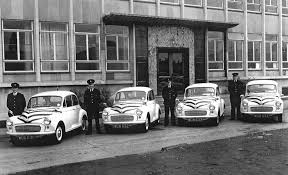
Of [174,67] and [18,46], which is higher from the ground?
[18,46]

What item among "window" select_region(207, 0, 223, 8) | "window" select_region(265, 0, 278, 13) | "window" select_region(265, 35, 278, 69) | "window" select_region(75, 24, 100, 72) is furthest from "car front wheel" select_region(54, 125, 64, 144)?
"window" select_region(265, 0, 278, 13)

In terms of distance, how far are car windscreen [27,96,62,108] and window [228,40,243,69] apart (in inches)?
641

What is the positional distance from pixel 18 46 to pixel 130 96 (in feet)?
23.4

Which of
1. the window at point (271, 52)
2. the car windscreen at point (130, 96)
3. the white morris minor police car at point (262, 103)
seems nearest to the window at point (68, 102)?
the car windscreen at point (130, 96)

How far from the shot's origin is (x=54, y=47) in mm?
19500

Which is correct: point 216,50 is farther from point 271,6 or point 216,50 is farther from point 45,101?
point 45,101

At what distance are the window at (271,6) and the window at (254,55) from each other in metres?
2.78

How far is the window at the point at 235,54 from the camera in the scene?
26.4 metres

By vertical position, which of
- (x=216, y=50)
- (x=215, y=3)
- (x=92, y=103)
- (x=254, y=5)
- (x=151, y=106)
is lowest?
(x=151, y=106)

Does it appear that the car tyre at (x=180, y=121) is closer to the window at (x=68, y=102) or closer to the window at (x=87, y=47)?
the window at (x=68, y=102)

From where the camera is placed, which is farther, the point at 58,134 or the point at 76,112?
the point at 76,112

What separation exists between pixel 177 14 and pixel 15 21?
32.3ft

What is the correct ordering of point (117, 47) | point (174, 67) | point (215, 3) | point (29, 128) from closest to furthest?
point (29, 128) → point (117, 47) → point (174, 67) → point (215, 3)

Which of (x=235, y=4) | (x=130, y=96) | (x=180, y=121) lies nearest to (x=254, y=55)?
(x=235, y=4)
